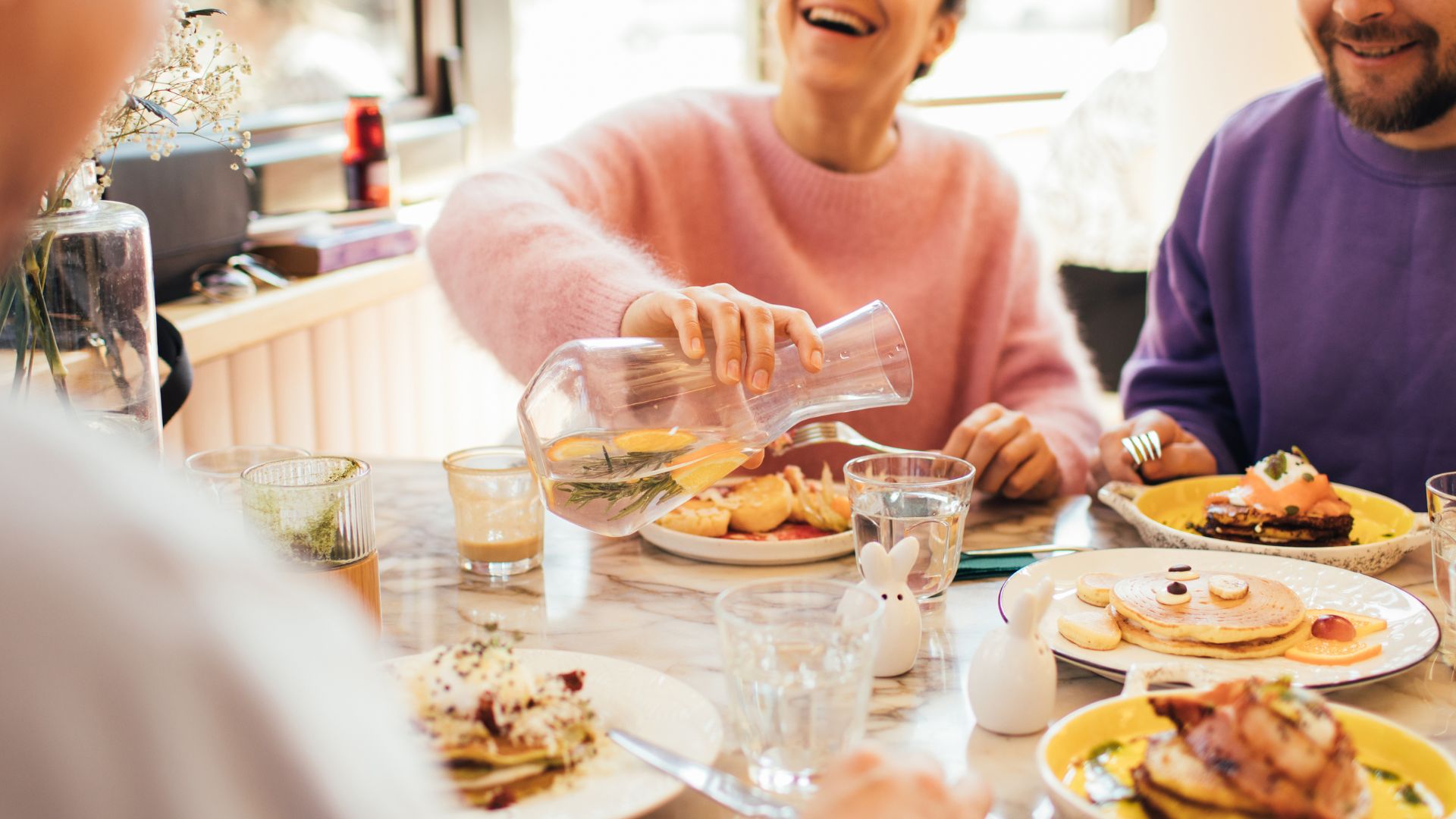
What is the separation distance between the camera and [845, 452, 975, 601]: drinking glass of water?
1160 millimetres

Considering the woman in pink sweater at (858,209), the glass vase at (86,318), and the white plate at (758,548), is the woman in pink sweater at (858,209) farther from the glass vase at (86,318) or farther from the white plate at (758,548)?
Answer: the glass vase at (86,318)

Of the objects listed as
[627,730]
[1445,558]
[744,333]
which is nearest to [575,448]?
[744,333]

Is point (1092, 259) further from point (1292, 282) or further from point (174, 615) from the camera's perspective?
point (174, 615)

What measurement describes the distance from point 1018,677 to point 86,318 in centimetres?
83

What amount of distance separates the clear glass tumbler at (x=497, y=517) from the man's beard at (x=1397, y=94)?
3.98 feet

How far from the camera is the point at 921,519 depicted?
45.7 inches

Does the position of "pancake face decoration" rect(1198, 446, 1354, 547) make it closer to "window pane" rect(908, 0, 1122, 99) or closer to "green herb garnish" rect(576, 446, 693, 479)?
"green herb garnish" rect(576, 446, 693, 479)

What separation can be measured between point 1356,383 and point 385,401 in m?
1.85

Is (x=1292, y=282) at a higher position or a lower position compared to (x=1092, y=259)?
higher

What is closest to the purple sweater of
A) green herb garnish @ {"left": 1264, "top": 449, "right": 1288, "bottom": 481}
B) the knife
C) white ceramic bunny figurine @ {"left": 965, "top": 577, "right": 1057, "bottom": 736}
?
green herb garnish @ {"left": 1264, "top": 449, "right": 1288, "bottom": 481}

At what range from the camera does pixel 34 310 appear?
1.04 metres

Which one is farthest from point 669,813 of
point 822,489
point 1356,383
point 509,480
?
point 1356,383

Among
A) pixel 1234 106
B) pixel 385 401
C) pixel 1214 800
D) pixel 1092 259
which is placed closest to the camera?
pixel 1214 800

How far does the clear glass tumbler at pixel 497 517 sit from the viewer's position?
1227 mm
